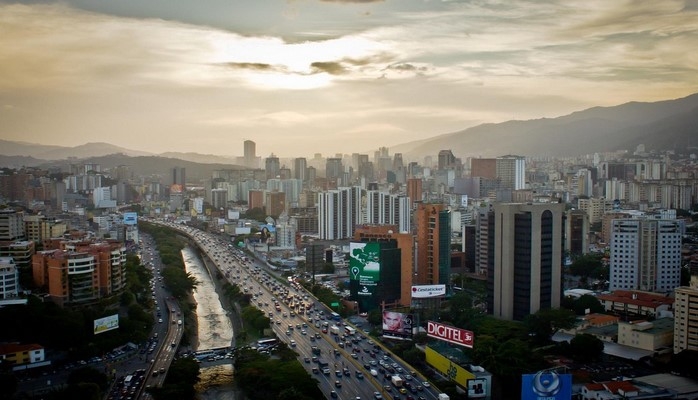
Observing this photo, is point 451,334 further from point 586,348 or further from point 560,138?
point 560,138

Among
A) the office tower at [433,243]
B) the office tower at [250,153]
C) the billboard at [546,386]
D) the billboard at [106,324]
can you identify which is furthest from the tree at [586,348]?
the office tower at [250,153]

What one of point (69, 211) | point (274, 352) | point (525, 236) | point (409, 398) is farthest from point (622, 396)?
point (69, 211)

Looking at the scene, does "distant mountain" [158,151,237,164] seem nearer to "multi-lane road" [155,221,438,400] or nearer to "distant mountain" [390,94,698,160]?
"distant mountain" [390,94,698,160]

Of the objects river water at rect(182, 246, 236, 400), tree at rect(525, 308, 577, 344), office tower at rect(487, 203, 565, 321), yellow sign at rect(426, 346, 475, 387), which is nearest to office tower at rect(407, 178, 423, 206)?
river water at rect(182, 246, 236, 400)

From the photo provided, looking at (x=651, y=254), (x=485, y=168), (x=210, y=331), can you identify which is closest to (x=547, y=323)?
(x=651, y=254)

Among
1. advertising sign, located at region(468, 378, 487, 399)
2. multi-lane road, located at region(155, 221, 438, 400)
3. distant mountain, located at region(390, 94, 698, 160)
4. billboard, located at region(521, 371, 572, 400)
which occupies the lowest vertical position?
multi-lane road, located at region(155, 221, 438, 400)

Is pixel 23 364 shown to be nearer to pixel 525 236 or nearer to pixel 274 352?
pixel 274 352
